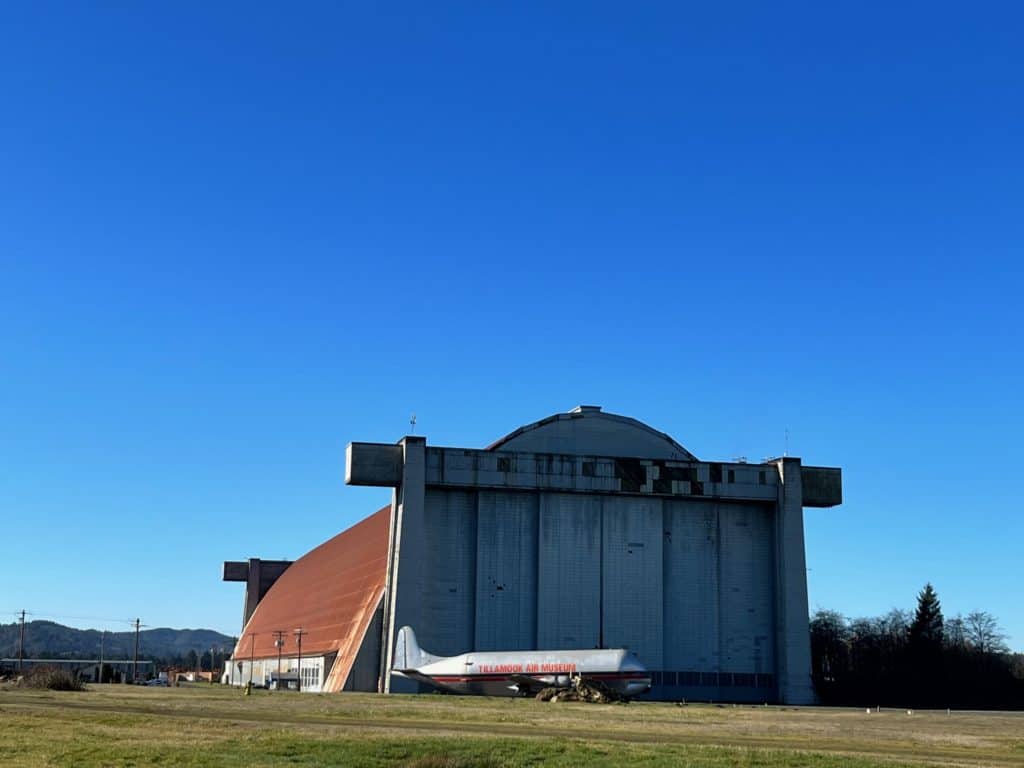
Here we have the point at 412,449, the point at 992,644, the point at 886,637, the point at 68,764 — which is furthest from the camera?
the point at 992,644

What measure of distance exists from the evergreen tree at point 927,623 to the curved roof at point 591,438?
3137cm

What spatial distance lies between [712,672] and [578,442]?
19.5 m

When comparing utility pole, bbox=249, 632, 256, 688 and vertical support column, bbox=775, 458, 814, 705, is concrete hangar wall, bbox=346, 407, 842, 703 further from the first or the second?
utility pole, bbox=249, 632, 256, 688

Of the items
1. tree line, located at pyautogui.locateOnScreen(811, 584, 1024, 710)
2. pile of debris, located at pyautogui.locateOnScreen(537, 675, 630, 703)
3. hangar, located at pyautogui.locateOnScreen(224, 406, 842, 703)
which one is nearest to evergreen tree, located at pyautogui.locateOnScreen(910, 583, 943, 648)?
tree line, located at pyautogui.locateOnScreen(811, 584, 1024, 710)

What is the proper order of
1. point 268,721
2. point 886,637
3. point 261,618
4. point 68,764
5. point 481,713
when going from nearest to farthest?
1. point 68,764
2. point 268,721
3. point 481,713
4. point 886,637
5. point 261,618

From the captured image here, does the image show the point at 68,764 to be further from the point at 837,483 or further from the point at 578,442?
the point at 837,483

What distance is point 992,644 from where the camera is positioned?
134 metres

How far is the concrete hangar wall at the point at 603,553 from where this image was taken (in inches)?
3211

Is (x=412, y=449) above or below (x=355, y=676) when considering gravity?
above

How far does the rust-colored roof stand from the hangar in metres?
5.06

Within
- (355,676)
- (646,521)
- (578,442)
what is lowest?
(355,676)

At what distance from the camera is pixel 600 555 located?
83.8 meters

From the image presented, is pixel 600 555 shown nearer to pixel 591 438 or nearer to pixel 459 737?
pixel 591 438

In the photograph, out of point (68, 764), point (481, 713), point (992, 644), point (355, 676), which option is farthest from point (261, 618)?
Result: point (68, 764)
